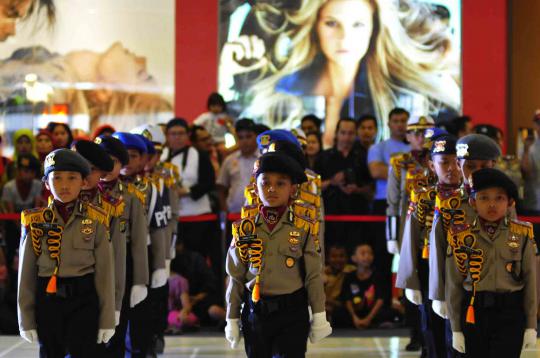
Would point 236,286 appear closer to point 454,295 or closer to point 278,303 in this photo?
point 278,303

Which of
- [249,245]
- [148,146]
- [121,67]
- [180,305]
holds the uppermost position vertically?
[121,67]

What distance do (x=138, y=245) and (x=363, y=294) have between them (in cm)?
409

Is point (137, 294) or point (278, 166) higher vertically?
point (278, 166)

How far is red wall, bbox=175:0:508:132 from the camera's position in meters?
15.7

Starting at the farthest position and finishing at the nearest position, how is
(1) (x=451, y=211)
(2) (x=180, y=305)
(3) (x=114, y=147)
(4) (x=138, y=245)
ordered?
(2) (x=180, y=305) → (3) (x=114, y=147) → (4) (x=138, y=245) → (1) (x=451, y=211)

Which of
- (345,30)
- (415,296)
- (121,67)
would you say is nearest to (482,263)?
(415,296)

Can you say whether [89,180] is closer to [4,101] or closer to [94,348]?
[94,348]

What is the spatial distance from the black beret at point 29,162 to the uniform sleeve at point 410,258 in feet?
15.9

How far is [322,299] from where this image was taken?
6543 mm

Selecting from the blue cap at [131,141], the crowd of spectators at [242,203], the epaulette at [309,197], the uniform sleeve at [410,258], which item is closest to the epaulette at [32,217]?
the blue cap at [131,141]

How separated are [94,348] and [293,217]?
54.5 inches

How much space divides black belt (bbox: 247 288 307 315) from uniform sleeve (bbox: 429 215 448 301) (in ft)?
2.93

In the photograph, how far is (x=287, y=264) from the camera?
653cm

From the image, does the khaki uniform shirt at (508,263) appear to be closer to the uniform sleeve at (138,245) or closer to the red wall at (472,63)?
the uniform sleeve at (138,245)
